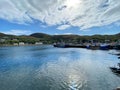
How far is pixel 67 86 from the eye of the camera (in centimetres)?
2956

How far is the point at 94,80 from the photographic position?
1318 inches

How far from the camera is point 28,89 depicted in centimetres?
2809

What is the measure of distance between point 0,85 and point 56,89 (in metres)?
10.4

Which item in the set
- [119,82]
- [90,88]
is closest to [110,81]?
[119,82]

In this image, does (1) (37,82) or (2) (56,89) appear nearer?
(2) (56,89)

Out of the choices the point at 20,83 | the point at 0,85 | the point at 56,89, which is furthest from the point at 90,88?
the point at 0,85

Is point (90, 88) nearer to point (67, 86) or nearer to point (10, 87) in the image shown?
point (67, 86)

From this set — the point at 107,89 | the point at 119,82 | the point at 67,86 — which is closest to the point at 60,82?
the point at 67,86

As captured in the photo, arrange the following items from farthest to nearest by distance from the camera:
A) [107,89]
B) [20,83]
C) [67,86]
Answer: [20,83] → [67,86] → [107,89]

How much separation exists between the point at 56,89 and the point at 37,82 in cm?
601

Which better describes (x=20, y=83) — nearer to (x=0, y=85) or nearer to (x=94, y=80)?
(x=0, y=85)

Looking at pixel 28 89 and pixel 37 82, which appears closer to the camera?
pixel 28 89

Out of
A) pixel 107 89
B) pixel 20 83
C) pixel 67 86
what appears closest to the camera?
pixel 107 89

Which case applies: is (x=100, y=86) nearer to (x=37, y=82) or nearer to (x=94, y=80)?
(x=94, y=80)
